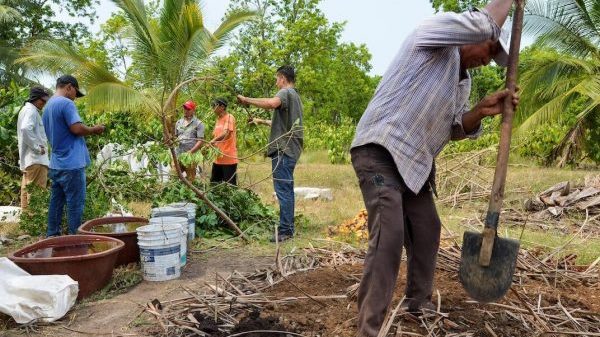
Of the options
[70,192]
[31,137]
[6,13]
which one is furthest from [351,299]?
[6,13]

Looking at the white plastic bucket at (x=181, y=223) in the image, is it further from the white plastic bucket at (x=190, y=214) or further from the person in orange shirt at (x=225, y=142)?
the person in orange shirt at (x=225, y=142)

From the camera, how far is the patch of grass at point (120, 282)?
4.07 metres

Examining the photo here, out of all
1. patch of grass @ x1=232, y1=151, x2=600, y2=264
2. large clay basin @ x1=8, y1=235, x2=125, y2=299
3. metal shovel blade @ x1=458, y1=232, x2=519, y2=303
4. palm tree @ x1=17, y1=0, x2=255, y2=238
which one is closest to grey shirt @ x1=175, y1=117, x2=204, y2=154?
palm tree @ x1=17, y1=0, x2=255, y2=238

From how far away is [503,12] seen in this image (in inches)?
95.0

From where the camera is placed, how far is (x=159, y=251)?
4.37 metres

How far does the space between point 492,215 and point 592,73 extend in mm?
8736

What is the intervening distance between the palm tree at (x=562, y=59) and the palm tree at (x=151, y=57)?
6374 mm

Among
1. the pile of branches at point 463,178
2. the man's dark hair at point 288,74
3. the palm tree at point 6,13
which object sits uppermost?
the palm tree at point 6,13

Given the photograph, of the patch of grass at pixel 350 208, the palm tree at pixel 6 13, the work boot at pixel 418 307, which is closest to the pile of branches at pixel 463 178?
the patch of grass at pixel 350 208

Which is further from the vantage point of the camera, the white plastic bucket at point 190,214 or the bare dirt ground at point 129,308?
the white plastic bucket at point 190,214

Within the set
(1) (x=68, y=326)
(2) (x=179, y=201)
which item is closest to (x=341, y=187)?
(2) (x=179, y=201)

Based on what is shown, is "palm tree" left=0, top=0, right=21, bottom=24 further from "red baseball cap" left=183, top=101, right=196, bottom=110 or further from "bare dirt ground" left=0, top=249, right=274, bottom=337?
"bare dirt ground" left=0, top=249, right=274, bottom=337

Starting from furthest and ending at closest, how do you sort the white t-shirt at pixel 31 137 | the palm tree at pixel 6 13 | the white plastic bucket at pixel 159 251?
the palm tree at pixel 6 13, the white t-shirt at pixel 31 137, the white plastic bucket at pixel 159 251

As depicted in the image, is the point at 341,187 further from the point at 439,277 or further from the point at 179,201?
the point at 439,277
